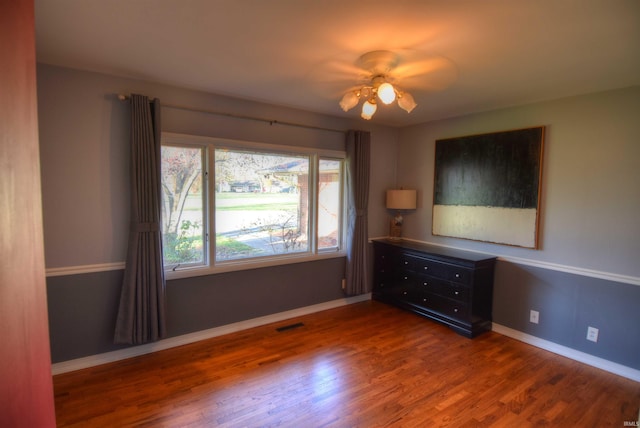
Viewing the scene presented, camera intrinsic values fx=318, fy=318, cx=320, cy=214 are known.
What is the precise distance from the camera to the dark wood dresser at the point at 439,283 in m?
3.25

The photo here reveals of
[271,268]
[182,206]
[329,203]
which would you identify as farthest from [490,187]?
[182,206]

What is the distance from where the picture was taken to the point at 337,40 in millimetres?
1901

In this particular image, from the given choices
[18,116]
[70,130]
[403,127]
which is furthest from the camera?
[403,127]

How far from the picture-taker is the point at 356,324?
139 inches

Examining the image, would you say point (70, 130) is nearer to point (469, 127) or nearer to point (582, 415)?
point (469, 127)

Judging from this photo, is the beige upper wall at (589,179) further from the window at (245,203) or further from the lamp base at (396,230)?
the window at (245,203)

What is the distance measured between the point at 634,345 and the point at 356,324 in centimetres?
234

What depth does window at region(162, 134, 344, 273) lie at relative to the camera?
296cm

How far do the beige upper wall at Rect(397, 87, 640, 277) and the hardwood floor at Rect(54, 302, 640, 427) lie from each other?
98 cm

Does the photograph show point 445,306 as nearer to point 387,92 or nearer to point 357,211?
point 357,211

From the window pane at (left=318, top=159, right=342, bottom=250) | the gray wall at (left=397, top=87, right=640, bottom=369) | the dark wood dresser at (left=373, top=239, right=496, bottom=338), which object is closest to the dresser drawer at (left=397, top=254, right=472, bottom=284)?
the dark wood dresser at (left=373, top=239, right=496, bottom=338)

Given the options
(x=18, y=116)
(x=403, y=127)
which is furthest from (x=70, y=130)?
(x=403, y=127)

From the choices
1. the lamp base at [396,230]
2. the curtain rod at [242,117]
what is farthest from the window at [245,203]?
the lamp base at [396,230]

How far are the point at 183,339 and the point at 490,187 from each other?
3.48m
